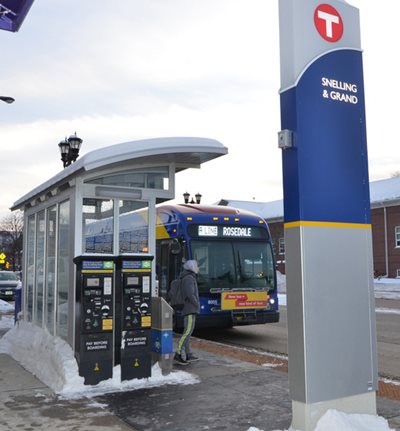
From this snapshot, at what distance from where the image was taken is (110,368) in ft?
24.6

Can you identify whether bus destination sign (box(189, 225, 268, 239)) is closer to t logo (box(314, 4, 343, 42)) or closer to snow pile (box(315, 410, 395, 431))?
Result: t logo (box(314, 4, 343, 42))

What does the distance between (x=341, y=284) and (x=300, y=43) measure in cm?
250

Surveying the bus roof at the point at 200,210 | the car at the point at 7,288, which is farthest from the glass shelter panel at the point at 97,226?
Result: the car at the point at 7,288

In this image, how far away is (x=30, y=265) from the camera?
11352 mm

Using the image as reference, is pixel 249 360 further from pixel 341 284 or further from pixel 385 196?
pixel 385 196

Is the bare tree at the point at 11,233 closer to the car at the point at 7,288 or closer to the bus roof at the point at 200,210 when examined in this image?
the car at the point at 7,288

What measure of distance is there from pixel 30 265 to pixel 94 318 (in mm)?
4428

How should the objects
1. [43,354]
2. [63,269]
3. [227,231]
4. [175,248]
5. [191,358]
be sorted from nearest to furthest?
[43,354], [63,269], [191,358], [175,248], [227,231]

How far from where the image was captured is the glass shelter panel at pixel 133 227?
8.70 metres

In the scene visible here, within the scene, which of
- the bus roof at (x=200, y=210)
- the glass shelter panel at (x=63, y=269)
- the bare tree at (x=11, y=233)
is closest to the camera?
the glass shelter panel at (x=63, y=269)

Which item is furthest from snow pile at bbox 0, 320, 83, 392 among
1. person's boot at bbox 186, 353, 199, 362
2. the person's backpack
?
person's boot at bbox 186, 353, 199, 362

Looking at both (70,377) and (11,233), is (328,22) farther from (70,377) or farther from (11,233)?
(11,233)

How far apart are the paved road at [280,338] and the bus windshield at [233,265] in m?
1.31

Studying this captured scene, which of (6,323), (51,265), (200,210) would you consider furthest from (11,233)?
(51,265)
